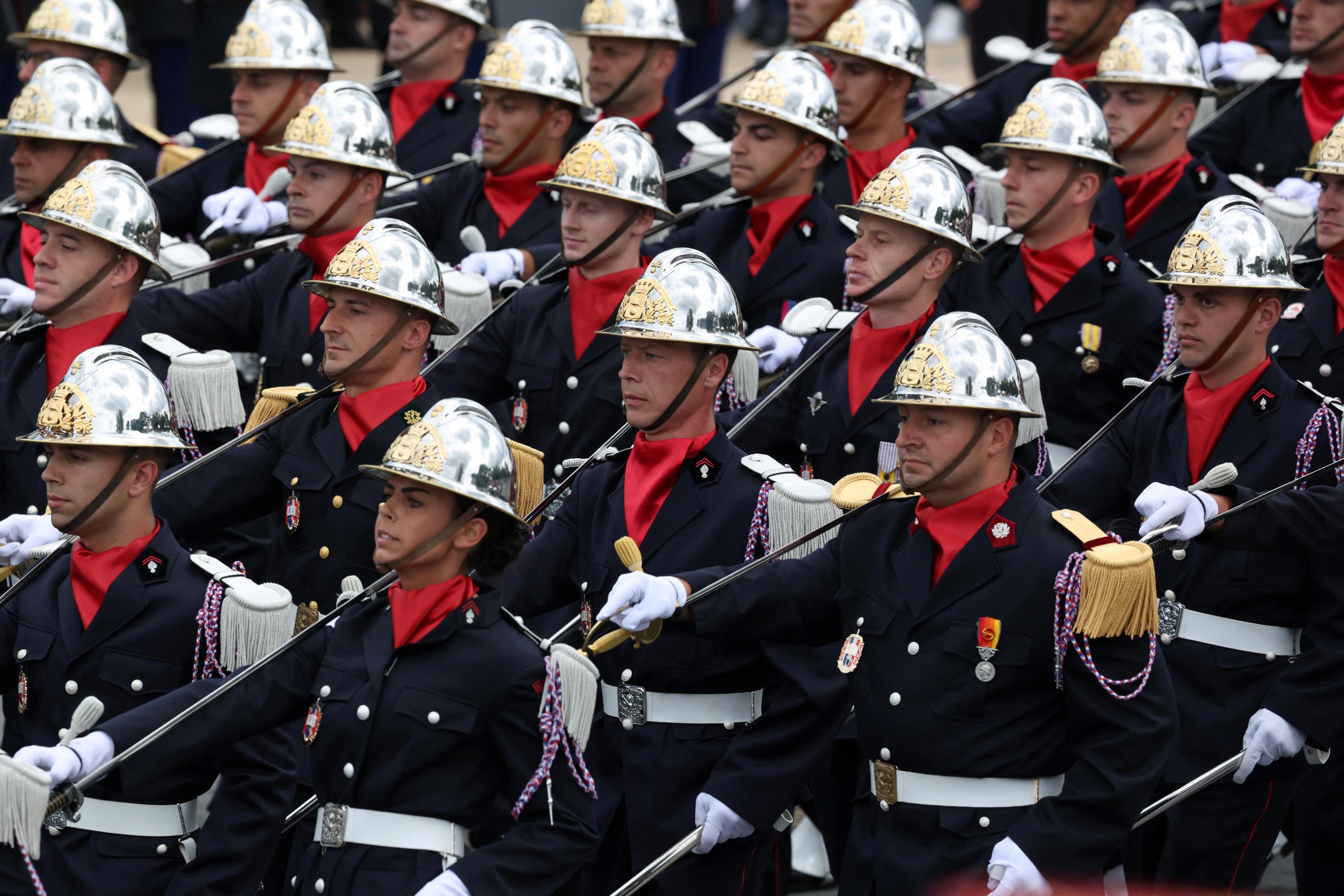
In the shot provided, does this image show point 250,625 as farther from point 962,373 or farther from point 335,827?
point 962,373

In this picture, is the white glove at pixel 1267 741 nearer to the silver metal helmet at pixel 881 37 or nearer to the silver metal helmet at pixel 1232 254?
the silver metal helmet at pixel 1232 254

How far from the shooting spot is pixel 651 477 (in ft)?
20.6

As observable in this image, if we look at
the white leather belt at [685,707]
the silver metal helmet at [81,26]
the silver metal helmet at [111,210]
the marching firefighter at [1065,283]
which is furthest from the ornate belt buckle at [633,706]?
the silver metal helmet at [81,26]

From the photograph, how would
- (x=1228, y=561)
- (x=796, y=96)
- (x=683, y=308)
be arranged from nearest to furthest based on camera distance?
(x=683, y=308) < (x=1228, y=561) < (x=796, y=96)

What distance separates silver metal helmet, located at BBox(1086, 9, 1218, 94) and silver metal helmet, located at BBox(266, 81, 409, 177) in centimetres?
299

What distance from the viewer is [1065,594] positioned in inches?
212

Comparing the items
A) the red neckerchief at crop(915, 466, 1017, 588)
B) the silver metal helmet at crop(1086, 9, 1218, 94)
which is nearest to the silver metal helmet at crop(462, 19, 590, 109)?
the silver metal helmet at crop(1086, 9, 1218, 94)

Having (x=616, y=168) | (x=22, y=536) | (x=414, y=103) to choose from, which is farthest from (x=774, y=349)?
(x=414, y=103)

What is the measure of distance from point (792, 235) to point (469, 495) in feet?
11.4

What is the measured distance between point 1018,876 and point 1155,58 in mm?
4849

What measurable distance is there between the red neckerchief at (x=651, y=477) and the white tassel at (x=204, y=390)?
1.84m

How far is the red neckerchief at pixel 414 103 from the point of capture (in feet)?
35.1

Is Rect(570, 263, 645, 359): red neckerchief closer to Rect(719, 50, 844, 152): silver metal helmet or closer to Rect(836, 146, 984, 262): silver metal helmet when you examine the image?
Rect(836, 146, 984, 262): silver metal helmet

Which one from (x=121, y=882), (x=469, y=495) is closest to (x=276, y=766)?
(x=121, y=882)
